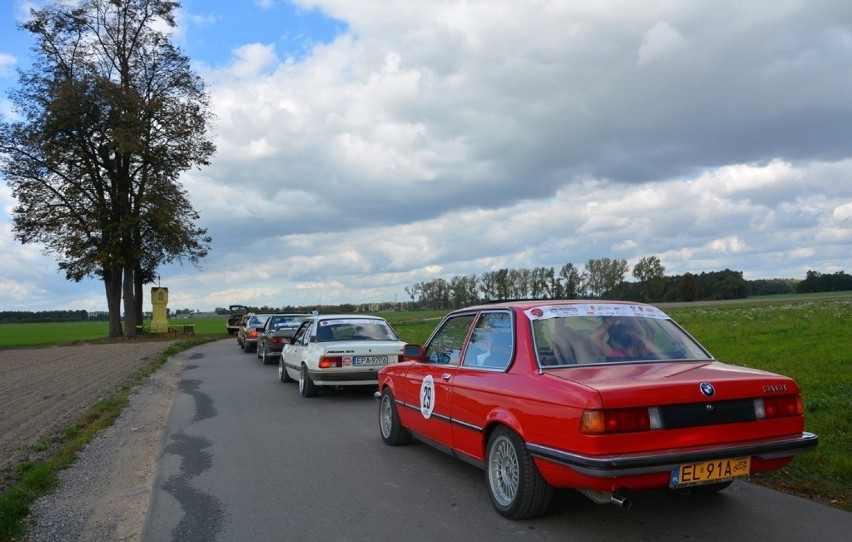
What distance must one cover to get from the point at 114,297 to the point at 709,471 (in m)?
41.8

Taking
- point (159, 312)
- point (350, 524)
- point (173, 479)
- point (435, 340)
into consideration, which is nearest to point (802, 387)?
point (435, 340)

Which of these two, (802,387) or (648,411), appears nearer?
(648,411)

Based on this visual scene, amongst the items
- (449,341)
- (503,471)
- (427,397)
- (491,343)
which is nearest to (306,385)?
(427,397)

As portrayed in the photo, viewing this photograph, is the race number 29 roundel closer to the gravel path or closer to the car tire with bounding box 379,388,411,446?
the car tire with bounding box 379,388,411,446

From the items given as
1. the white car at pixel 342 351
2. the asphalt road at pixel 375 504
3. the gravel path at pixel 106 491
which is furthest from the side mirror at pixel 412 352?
the white car at pixel 342 351

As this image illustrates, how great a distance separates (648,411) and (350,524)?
2.26m

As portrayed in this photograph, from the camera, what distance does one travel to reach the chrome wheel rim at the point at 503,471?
15.8 ft

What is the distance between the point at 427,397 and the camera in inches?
254

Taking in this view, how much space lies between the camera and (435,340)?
6883 millimetres

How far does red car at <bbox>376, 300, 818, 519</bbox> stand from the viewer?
4.07 m

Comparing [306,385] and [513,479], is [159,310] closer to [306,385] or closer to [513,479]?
[306,385]

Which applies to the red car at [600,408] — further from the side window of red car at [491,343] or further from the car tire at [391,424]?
the car tire at [391,424]

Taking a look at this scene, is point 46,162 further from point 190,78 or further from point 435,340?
point 435,340

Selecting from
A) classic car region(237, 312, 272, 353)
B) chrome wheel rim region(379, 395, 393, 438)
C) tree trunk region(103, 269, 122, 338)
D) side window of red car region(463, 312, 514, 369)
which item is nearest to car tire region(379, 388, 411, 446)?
chrome wheel rim region(379, 395, 393, 438)
